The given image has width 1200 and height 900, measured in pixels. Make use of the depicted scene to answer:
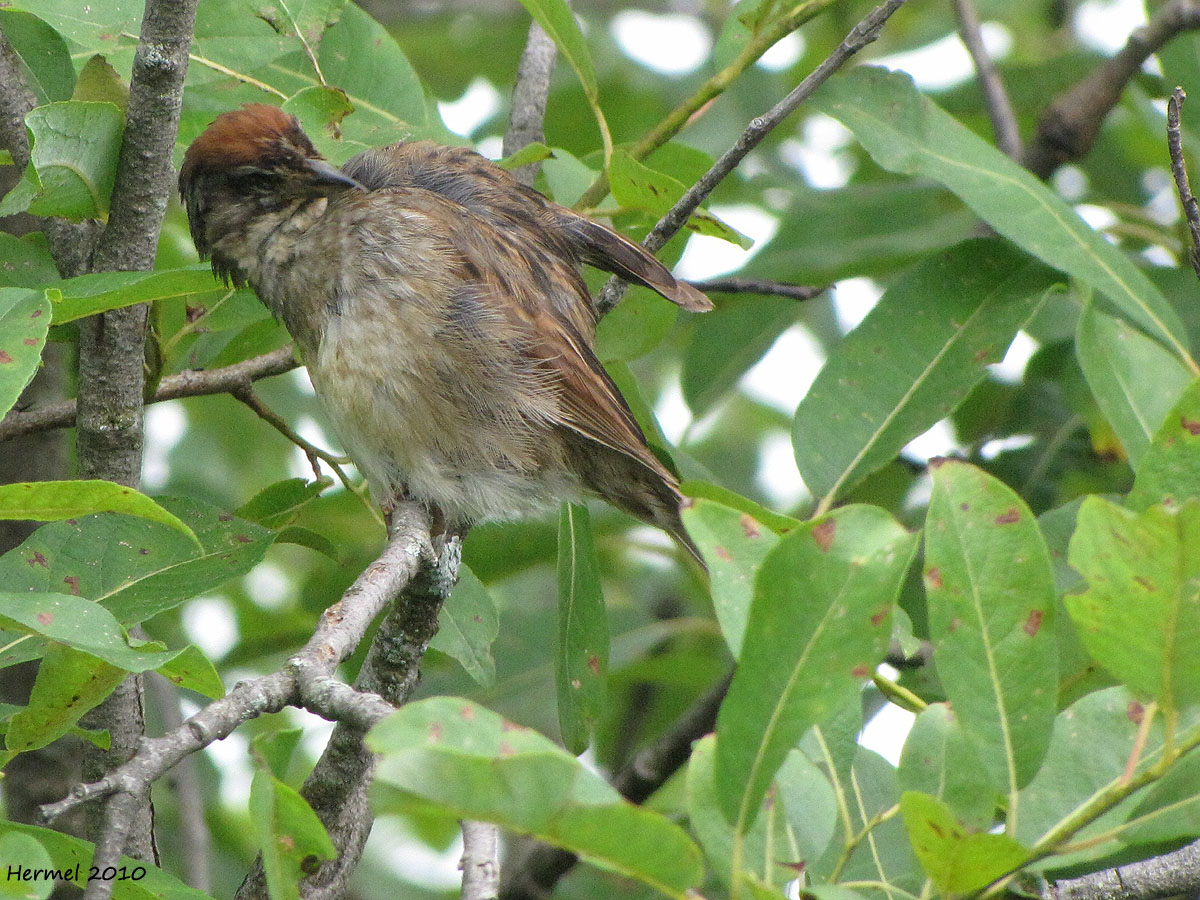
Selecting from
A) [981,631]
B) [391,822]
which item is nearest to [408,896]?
[391,822]

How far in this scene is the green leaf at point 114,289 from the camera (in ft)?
7.82

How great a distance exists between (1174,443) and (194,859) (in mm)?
3190

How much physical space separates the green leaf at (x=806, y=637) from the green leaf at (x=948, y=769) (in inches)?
11.4

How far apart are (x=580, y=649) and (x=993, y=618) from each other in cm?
144

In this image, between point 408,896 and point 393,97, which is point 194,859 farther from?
point 393,97

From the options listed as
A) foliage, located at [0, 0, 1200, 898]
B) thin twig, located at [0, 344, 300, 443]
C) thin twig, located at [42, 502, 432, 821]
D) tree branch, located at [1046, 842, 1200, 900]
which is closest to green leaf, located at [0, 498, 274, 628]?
foliage, located at [0, 0, 1200, 898]

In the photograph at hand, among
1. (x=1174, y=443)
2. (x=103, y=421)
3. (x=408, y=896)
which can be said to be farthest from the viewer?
(x=408, y=896)

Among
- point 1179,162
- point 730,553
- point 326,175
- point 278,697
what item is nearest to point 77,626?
point 278,697

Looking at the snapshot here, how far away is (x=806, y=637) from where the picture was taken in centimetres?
162

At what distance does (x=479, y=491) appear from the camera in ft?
11.4

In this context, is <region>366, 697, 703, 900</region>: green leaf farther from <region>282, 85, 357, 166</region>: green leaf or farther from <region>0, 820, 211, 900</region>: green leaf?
<region>282, 85, 357, 166</region>: green leaf

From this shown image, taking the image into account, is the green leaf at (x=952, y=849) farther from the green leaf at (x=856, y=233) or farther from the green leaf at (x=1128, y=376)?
the green leaf at (x=856, y=233)

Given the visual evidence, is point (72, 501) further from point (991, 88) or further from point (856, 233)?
point (991, 88)

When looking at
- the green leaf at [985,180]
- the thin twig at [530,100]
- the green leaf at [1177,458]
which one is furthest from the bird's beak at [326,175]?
the green leaf at [1177,458]
